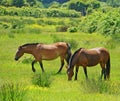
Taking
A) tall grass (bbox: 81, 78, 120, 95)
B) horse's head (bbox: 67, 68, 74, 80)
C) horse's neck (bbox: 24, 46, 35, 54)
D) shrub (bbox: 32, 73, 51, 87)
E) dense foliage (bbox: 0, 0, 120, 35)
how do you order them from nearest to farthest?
tall grass (bbox: 81, 78, 120, 95)
shrub (bbox: 32, 73, 51, 87)
horse's head (bbox: 67, 68, 74, 80)
horse's neck (bbox: 24, 46, 35, 54)
dense foliage (bbox: 0, 0, 120, 35)

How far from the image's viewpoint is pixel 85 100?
11.8m

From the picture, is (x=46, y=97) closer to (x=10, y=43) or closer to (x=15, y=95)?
(x=15, y=95)

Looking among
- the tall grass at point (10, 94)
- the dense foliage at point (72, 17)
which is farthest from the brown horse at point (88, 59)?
the dense foliage at point (72, 17)

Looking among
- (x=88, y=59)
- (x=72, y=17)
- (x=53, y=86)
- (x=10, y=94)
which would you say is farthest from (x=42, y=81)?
(x=72, y=17)

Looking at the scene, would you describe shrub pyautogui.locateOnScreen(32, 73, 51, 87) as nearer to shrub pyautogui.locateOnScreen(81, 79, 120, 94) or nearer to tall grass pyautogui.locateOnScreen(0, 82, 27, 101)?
shrub pyautogui.locateOnScreen(81, 79, 120, 94)

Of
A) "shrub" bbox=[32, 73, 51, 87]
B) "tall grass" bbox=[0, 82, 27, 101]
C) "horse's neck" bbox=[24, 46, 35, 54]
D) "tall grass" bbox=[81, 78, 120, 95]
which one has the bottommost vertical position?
"horse's neck" bbox=[24, 46, 35, 54]

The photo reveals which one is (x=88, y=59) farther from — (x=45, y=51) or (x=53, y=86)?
(x=45, y=51)

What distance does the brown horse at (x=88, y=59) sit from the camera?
17.8 m

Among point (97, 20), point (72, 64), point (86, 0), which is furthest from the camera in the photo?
point (86, 0)

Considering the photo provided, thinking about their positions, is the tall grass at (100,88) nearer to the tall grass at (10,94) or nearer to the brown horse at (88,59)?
the tall grass at (10,94)

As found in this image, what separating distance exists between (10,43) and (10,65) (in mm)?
12294

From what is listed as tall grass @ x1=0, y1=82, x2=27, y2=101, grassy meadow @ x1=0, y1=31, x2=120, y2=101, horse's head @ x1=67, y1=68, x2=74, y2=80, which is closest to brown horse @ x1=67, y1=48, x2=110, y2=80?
horse's head @ x1=67, y1=68, x2=74, y2=80

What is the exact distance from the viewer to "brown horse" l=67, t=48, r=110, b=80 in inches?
701

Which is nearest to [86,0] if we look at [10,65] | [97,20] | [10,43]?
[97,20]
